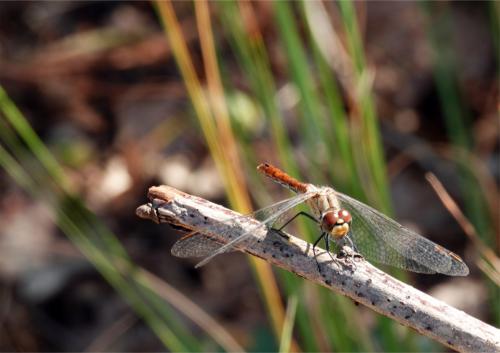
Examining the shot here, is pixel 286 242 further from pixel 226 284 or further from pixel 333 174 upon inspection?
pixel 226 284

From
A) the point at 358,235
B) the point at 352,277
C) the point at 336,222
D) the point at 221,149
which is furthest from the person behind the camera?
the point at 221,149

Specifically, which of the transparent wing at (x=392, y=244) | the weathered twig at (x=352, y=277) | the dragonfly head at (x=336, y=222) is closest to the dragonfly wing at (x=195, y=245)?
the weathered twig at (x=352, y=277)

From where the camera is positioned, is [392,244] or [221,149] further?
[221,149]

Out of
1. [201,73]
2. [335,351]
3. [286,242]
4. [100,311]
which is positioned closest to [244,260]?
[100,311]

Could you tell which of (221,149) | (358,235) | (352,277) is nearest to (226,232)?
(352,277)

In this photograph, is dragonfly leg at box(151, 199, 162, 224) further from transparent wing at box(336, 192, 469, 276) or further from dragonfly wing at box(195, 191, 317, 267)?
transparent wing at box(336, 192, 469, 276)

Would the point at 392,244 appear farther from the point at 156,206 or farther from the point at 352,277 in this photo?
the point at 156,206
